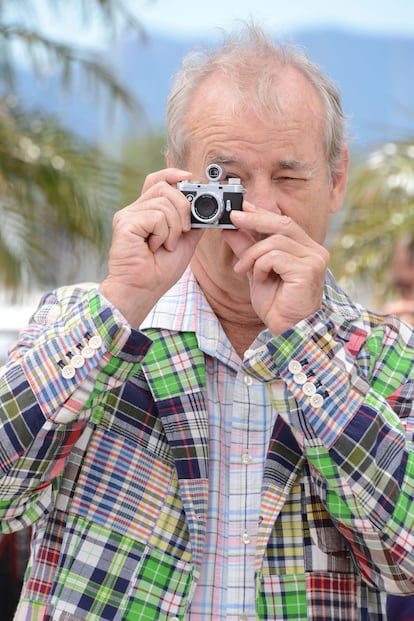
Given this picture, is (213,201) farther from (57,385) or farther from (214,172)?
(57,385)

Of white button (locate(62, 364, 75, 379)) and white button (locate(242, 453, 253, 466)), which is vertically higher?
white button (locate(62, 364, 75, 379))

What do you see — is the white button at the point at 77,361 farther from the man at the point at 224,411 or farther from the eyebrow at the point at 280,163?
the eyebrow at the point at 280,163

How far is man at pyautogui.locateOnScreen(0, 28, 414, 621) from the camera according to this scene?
66.6 inches

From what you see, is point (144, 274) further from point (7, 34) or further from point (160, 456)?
point (7, 34)

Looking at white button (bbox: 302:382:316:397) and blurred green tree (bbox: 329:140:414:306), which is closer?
white button (bbox: 302:382:316:397)

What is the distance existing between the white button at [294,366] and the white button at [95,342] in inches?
13.5

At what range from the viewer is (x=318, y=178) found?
6.57ft

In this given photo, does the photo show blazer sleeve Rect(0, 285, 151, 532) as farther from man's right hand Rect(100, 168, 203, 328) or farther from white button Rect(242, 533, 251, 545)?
white button Rect(242, 533, 251, 545)

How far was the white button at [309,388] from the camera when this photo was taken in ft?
5.50

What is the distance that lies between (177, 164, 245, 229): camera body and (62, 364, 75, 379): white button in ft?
1.24

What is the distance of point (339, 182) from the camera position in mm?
2176

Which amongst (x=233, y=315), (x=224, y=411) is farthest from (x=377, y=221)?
(x=224, y=411)

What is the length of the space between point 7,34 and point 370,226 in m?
2.49

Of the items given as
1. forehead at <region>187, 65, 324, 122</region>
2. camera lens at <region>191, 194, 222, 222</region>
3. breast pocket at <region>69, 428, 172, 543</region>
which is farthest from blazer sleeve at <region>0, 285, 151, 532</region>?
forehead at <region>187, 65, 324, 122</region>
